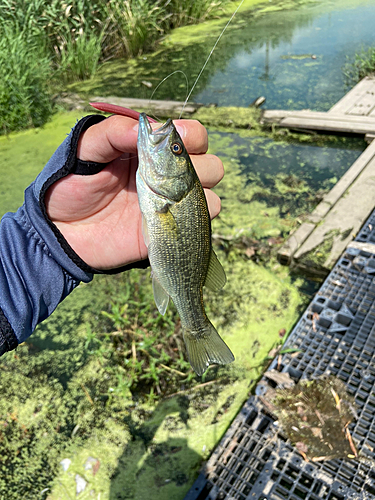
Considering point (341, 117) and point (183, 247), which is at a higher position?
point (183, 247)

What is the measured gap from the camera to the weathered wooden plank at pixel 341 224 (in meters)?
3.27

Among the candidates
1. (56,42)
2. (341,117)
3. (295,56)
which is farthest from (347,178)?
(56,42)

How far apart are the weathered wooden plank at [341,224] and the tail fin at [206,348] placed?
6.03ft

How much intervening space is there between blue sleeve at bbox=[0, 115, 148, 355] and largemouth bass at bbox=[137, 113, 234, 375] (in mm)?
353

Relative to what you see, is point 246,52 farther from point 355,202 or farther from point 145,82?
point 355,202

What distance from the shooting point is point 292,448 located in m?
2.12

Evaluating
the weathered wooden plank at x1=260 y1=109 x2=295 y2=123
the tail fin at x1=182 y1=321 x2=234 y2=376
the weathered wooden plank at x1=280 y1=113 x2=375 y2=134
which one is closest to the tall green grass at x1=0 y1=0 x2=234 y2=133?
the weathered wooden plank at x1=260 y1=109 x2=295 y2=123

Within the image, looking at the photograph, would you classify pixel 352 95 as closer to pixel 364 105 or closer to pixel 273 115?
pixel 364 105

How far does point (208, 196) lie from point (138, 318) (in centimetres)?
146

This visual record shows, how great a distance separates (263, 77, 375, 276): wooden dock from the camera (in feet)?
10.7

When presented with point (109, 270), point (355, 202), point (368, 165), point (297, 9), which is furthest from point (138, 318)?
point (297, 9)

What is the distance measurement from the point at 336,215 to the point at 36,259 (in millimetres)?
2680

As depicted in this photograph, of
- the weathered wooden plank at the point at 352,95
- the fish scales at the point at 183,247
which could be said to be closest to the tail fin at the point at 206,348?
the fish scales at the point at 183,247

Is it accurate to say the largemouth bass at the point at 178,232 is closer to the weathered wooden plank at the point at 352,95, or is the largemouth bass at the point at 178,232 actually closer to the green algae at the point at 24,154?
the green algae at the point at 24,154
